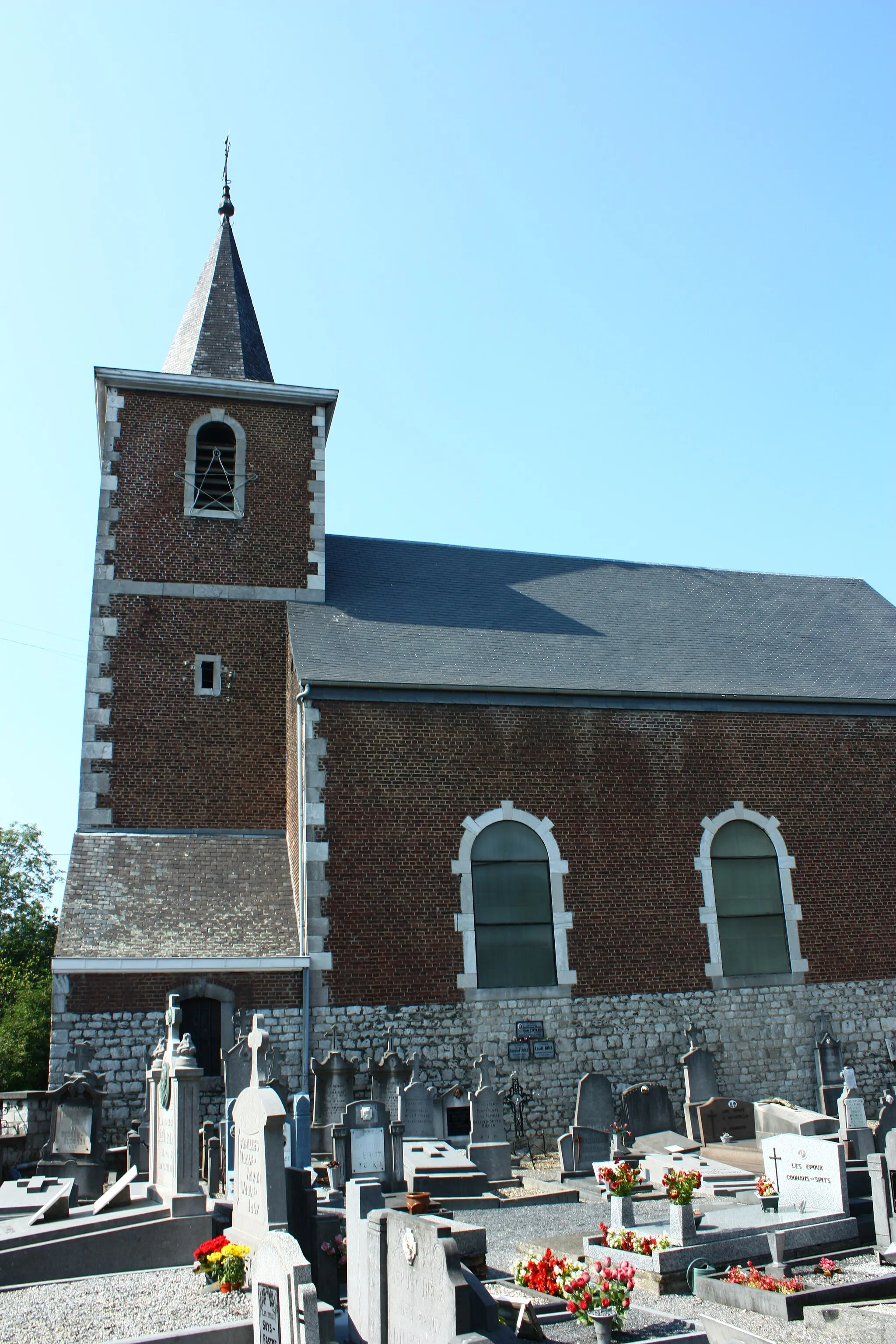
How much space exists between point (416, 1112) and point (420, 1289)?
6.32 meters

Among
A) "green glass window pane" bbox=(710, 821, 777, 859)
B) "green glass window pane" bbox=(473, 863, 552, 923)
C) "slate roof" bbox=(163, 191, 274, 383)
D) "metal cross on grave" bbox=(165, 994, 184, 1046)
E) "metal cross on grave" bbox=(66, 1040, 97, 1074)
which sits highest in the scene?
"slate roof" bbox=(163, 191, 274, 383)

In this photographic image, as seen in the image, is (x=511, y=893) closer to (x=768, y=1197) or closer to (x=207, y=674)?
(x=207, y=674)

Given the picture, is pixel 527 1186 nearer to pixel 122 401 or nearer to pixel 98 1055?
pixel 98 1055

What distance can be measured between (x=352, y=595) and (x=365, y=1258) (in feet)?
39.2

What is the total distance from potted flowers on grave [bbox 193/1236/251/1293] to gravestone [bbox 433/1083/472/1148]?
5234mm

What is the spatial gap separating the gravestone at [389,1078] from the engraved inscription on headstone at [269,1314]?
21.9 ft

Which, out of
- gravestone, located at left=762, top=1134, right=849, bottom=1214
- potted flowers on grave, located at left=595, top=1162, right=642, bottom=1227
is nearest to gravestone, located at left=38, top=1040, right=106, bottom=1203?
potted flowers on grave, located at left=595, top=1162, right=642, bottom=1227

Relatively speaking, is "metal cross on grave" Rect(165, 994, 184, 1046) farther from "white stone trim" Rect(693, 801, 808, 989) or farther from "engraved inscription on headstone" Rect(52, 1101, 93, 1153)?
"white stone trim" Rect(693, 801, 808, 989)

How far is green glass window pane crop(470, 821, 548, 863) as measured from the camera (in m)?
14.2

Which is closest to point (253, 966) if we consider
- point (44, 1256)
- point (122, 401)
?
point (44, 1256)

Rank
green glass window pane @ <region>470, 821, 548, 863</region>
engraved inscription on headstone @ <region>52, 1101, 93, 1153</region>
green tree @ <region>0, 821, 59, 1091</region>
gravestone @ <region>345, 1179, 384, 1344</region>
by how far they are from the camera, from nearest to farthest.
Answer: gravestone @ <region>345, 1179, 384, 1344</region> < engraved inscription on headstone @ <region>52, 1101, 93, 1153</region> < green glass window pane @ <region>470, 821, 548, 863</region> < green tree @ <region>0, 821, 59, 1091</region>

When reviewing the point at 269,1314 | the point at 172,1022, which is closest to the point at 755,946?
the point at 172,1022

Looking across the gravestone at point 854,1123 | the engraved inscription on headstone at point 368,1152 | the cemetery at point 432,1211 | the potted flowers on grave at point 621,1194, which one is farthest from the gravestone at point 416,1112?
the gravestone at point 854,1123

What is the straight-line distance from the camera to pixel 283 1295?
5.18 metres
